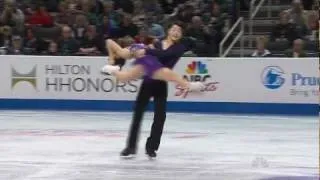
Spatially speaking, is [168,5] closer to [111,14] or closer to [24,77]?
[111,14]

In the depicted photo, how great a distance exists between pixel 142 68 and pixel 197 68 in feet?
19.5

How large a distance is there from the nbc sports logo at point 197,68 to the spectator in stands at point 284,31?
6.66ft

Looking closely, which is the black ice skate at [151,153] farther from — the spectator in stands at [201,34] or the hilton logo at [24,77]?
the spectator in stands at [201,34]

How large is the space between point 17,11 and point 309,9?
21.4 ft

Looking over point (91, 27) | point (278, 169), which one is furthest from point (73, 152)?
point (91, 27)

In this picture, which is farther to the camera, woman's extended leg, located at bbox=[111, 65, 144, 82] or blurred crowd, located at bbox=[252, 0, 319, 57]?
blurred crowd, located at bbox=[252, 0, 319, 57]

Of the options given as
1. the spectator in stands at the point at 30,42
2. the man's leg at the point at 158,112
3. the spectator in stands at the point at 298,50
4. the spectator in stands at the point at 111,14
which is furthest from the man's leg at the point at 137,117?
the spectator in stands at the point at 111,14

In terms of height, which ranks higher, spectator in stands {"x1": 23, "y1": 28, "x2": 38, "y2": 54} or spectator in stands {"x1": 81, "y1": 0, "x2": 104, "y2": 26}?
spectator in stands {"x1": 81, "y1": 0, "x2": 104, "y2": 26}

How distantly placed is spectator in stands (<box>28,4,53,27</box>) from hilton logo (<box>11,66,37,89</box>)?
242 cm

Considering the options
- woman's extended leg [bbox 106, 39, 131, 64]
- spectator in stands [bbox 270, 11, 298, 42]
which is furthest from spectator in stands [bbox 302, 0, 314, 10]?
woman's extended leg [bbox 106, 39, 131, 64]

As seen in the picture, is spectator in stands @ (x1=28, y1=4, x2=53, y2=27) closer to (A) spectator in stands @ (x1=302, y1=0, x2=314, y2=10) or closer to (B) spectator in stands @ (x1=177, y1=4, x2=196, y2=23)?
(B) spectator in stands @ (x1=177, y1=4, x2=196, y2=23)

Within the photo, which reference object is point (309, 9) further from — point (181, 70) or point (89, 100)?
point (89, 100)

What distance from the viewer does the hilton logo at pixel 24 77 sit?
13.9 m

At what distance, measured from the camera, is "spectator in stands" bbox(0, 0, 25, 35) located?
15.9 m
